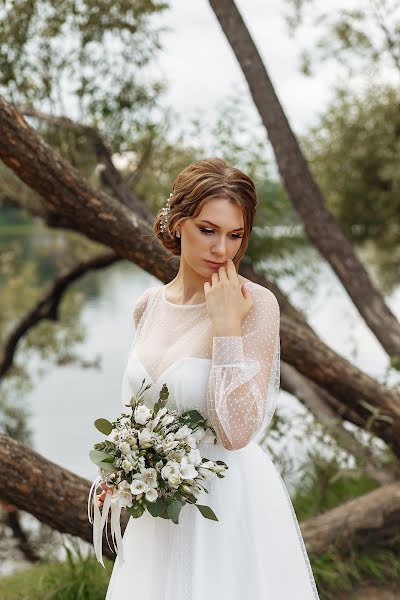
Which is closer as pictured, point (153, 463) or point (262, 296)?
point (153, 463)

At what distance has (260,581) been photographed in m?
2.39

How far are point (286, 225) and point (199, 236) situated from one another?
4.71m

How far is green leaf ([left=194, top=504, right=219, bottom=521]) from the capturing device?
223cm

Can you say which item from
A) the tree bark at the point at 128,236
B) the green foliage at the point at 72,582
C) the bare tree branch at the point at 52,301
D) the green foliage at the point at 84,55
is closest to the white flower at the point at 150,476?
the tree bark at the point at 128,236

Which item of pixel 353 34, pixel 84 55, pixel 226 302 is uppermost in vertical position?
pixel 353 34

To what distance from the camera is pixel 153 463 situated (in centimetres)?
216

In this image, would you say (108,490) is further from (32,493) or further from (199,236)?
(32,493)

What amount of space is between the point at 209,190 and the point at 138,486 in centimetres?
89

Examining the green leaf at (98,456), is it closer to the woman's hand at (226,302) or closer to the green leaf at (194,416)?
the green leaf at (194,416)

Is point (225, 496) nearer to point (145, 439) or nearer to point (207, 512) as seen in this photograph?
point (207, 512)

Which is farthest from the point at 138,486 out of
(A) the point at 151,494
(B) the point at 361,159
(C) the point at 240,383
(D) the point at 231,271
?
(B) the point at 361,159

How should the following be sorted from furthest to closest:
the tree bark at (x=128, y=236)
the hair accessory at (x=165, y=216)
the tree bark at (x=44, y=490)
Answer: the tree bark at (x=128, y=236), the tree bark at (x=44, y=490), the hair accessory at (x=165, y=216)

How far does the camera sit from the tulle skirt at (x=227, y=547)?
93.4 inches

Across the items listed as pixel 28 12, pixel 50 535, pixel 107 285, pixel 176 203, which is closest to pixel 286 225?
pixel 28 12
